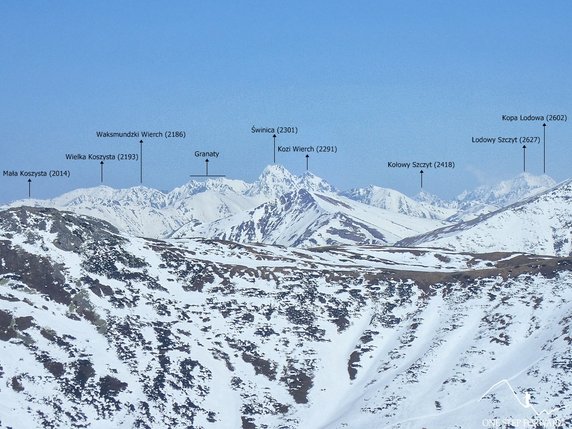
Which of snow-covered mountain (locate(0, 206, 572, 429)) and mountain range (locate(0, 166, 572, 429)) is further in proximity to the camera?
snow-covered mountain (locate(0, 206, 572, 429))

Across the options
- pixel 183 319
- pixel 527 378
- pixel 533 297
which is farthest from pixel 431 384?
pixel 183 319

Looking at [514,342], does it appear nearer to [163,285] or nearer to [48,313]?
[163,285]

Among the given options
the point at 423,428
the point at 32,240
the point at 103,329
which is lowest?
the point at 423,428

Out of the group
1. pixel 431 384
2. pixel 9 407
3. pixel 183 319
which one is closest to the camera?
pixel 9 407

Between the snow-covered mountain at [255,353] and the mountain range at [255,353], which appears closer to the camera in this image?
the mountain range at [255,353]

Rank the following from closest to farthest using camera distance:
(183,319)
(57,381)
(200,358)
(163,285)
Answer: (57,381) → (200,358) → (183,319) → (163,285)

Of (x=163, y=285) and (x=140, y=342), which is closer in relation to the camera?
(x=140, y=342)

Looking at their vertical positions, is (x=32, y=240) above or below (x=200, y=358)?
above
